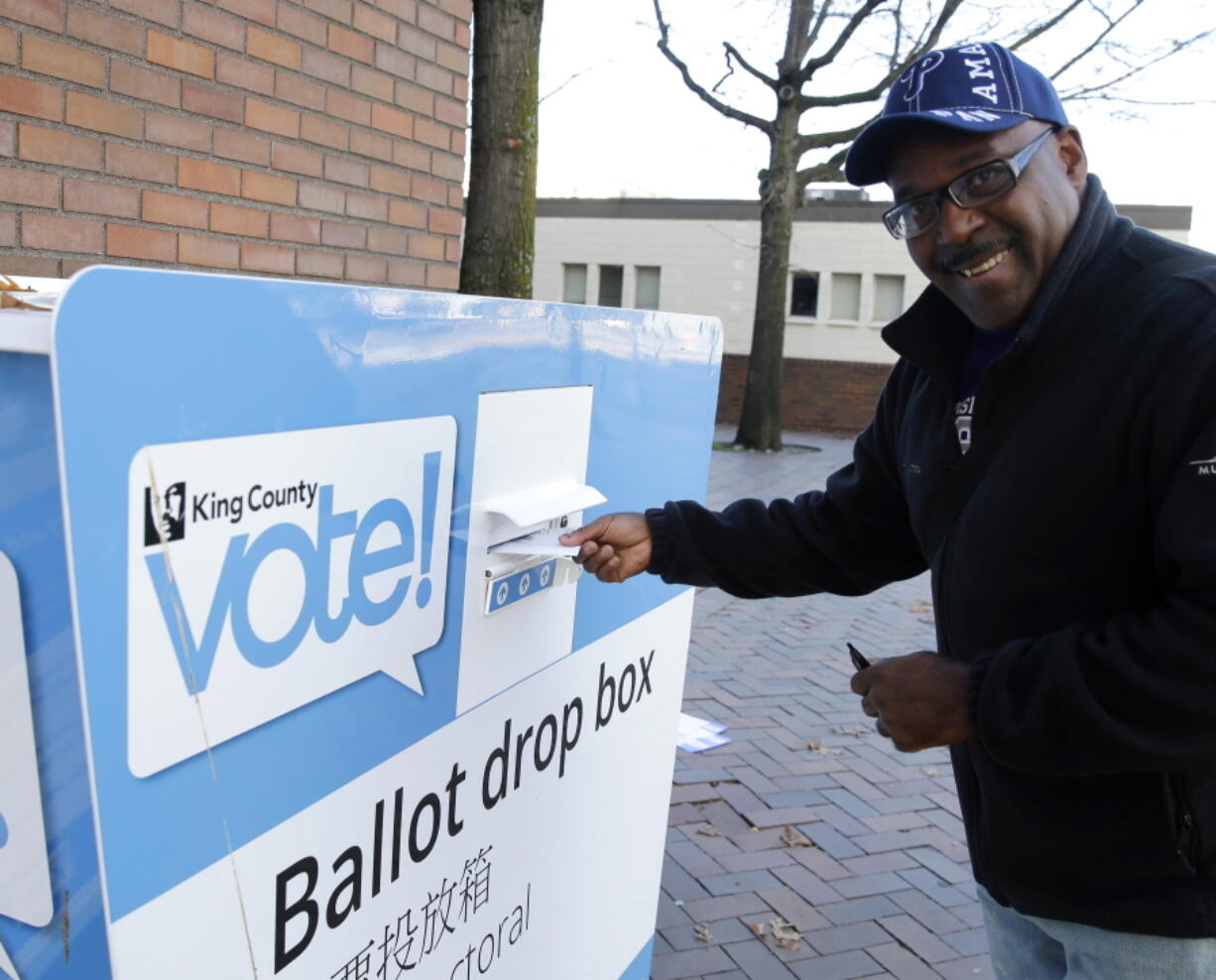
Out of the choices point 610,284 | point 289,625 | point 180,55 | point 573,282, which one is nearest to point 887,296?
point 610,284

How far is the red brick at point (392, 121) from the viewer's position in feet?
12.2

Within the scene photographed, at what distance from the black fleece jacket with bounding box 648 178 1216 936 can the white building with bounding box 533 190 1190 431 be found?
21603 mm

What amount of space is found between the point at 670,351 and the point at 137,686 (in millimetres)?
1506

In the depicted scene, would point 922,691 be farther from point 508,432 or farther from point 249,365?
point 249,365

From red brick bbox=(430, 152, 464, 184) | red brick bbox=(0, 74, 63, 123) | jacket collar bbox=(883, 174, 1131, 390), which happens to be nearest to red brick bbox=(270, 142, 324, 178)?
red brick bbox=(430, 152, 464, 184)

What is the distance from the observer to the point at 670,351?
2.38 meters

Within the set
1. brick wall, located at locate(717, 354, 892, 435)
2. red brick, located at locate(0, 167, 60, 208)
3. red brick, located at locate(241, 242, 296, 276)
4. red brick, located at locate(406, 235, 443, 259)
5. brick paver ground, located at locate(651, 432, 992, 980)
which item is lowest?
brick wall, located at locate(717, 354, 892, 435)

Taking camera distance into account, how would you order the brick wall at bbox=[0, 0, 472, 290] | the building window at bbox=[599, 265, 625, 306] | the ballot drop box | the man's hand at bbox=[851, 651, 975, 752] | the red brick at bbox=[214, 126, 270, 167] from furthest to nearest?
the building window at bbox=[599, 265, 625, 306]
the red brick at bbox=[214, 126, 270, 167]
the brick wall at bbox=[0, 0, 472, 290]
the man's hand at bbox=[851, 651, 975, 752]
the ballot drop box

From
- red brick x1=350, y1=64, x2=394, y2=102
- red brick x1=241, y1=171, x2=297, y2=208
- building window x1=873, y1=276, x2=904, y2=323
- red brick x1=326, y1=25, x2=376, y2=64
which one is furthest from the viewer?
building window x1=873, y1=276, x2=904, y2=323

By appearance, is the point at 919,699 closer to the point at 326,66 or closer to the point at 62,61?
the point at 62,61

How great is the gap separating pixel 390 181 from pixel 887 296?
872 inches

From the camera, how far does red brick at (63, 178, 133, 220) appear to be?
2787mm

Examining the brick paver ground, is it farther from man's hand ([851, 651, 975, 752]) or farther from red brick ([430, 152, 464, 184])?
red brick ([430, 152, 464, 184])

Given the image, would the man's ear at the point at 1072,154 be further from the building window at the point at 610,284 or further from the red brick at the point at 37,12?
the building window at the point at 610,284
